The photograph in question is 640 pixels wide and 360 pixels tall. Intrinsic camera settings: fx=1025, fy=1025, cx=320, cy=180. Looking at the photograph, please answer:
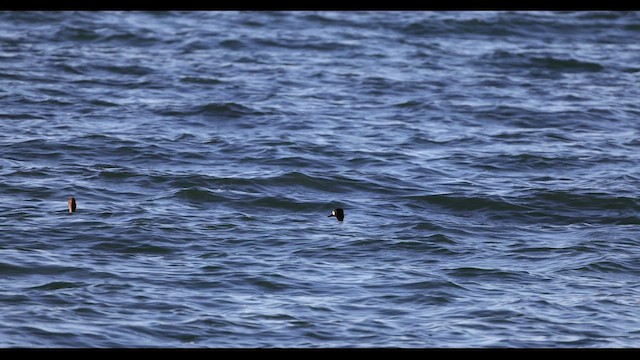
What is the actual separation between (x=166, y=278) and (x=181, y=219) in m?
1.74

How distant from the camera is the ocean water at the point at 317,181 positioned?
6660 millimetres

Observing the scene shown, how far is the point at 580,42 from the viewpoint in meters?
17.6

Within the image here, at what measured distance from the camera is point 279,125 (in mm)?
12664

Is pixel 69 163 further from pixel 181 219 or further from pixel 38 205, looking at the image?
pixel 181 219

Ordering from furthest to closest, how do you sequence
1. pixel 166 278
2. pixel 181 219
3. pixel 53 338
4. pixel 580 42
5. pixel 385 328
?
1. pixel 580 42
2. pixel 181 219
3. pixel 166 278
4. pixel 385 328
5. pixel 53 338

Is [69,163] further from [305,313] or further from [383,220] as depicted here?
[305,313]

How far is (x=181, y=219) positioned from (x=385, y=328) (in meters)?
3.09

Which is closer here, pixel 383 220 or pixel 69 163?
pixel 383 220

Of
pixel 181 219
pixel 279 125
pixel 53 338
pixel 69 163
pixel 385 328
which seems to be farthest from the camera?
pixel 279 125

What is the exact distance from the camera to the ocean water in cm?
666

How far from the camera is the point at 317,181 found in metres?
10.6
